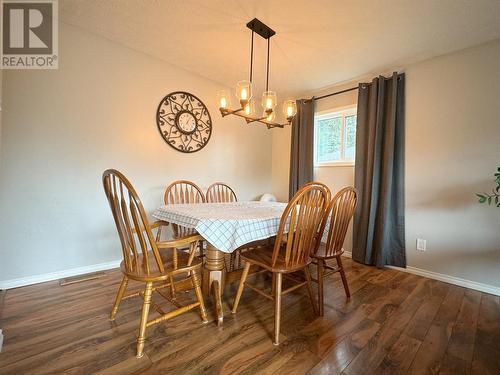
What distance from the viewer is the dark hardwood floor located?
1190mm

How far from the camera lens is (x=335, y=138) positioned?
3295 millimetres

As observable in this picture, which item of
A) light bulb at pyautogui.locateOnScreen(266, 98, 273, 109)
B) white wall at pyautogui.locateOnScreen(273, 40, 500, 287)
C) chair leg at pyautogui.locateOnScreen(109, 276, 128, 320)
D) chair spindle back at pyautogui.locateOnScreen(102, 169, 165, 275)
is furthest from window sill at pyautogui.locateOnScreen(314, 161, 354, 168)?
chair leg at pyautogui.locateOnScreen(109, 276, 128, 320)

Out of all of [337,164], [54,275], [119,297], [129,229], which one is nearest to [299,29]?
[337,164]

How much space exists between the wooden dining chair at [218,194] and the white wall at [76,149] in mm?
529

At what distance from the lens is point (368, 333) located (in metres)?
1.46

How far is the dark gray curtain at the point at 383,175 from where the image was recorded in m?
2.58

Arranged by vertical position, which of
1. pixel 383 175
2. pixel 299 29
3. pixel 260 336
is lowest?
pixel 260 336

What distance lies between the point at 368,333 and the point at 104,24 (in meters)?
3.25

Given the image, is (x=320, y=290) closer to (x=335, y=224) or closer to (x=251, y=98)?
(x=335, y=224)

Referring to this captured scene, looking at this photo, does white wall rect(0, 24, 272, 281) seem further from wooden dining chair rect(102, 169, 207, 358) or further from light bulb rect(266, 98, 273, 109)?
light bulb rect(266, 98, 273, 109)

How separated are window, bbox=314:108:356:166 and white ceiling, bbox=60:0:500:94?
60 cm

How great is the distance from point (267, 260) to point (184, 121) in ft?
7.05

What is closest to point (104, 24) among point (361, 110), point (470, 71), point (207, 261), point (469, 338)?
point (207, 261)

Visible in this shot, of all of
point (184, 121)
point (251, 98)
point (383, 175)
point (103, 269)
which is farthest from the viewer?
point (184, 121)
